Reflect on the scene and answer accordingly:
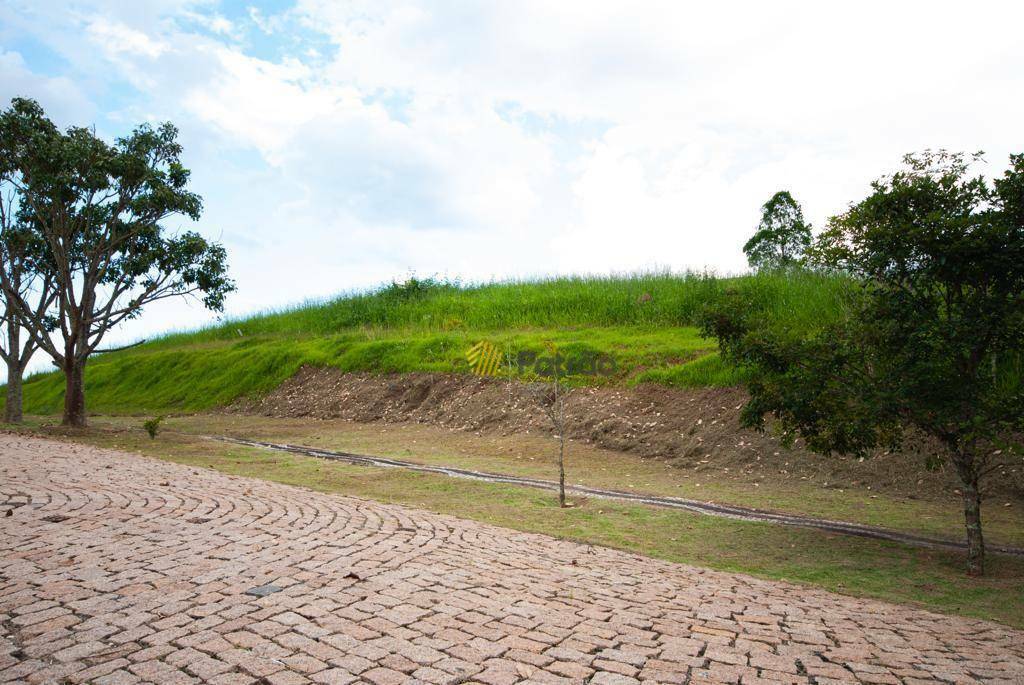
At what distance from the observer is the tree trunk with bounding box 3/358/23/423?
74.1ft

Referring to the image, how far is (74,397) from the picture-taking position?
19.8 m

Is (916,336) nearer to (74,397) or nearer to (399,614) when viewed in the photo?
(399,614)

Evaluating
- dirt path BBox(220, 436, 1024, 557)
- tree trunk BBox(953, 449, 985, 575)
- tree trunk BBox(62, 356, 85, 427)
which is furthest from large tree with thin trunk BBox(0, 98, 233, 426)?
tree trunk BBox(953, 449, 985, 575)

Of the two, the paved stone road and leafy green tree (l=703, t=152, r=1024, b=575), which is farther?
leafy green tree (l=703, t=152, r=1024, b=575)

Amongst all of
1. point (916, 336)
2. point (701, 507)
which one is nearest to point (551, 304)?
point (701, 507)

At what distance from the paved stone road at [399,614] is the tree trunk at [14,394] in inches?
719

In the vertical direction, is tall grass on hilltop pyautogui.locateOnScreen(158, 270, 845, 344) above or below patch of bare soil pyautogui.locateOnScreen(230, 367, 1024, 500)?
above

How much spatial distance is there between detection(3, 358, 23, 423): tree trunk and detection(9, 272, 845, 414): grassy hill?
18.9ft

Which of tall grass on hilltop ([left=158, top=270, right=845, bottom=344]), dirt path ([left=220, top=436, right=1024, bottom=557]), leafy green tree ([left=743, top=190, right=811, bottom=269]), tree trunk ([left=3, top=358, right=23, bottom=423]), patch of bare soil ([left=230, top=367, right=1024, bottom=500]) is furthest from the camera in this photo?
leafy green tree ([left=743, top=190, right=811, bottom=269])

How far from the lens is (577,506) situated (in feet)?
33.9

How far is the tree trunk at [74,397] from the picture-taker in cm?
1962

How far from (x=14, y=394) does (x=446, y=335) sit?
46.7ft

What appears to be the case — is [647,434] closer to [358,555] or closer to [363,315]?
[358,555]

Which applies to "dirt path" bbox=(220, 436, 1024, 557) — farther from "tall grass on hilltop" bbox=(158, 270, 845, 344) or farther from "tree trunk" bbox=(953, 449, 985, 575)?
"tall grass on hilltop" bbox=(158, 270, 845, 344)
